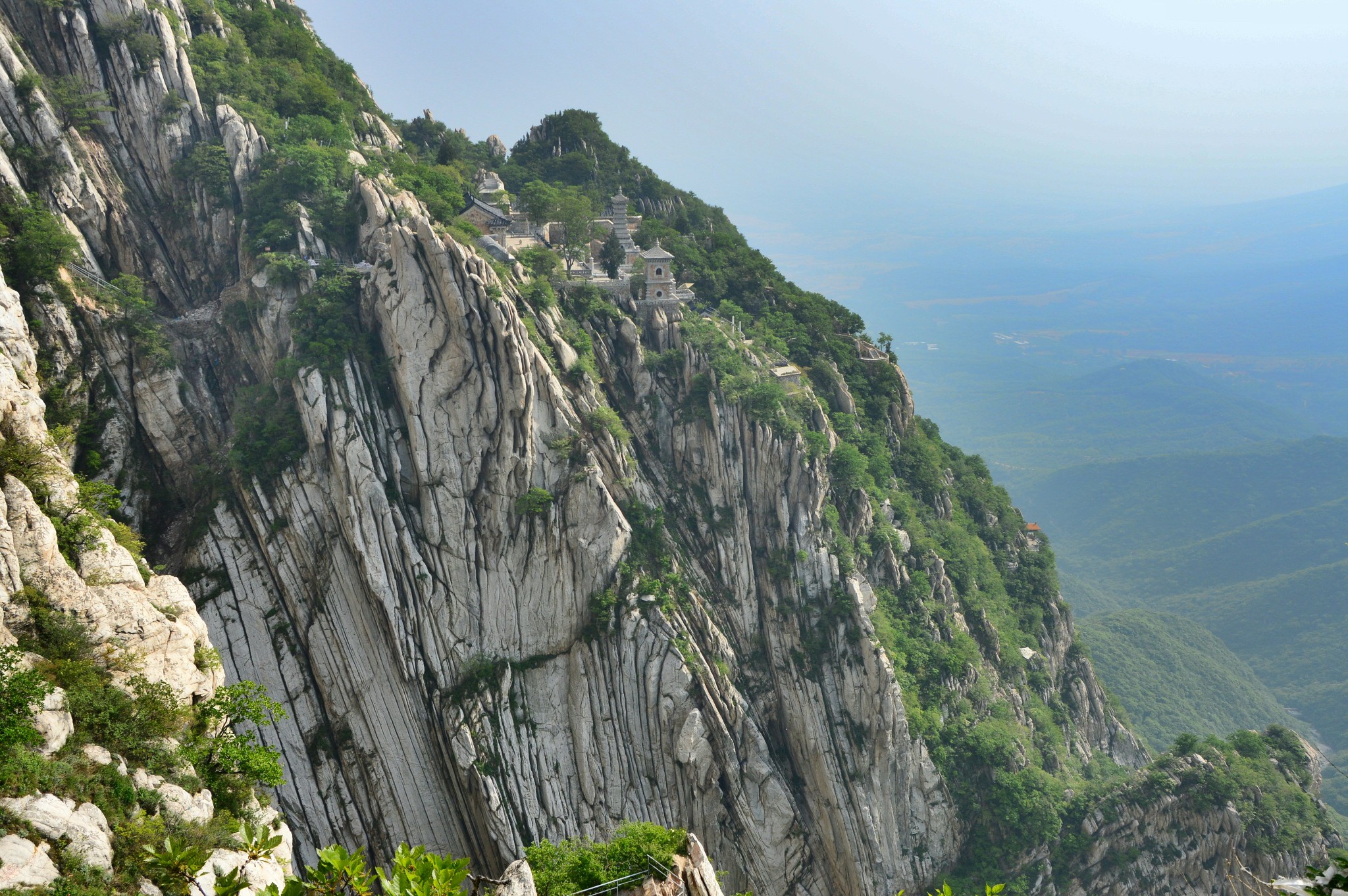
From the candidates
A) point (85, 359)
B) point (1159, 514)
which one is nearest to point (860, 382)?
point (85, 359)

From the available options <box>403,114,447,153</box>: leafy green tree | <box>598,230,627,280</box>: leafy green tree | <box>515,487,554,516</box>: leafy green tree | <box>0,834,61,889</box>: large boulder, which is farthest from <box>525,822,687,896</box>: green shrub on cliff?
<box>403,114,447,153</box>: leafy green tree

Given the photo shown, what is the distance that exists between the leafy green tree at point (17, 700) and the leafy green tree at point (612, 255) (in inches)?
1666

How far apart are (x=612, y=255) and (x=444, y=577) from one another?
27029 millimetres

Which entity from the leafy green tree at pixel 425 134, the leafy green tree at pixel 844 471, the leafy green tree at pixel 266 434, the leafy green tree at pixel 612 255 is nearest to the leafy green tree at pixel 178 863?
the leafy green tree at pixel 266 434

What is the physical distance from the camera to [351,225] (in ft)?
146

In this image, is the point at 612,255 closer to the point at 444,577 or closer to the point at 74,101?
the point at 444,577

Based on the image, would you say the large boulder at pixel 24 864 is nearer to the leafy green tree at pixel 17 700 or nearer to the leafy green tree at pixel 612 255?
the leafy green tree at pixel 17 700

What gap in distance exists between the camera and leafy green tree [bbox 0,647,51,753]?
15688 mm

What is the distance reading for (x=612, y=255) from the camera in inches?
2183

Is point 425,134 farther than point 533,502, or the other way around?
point 425,134

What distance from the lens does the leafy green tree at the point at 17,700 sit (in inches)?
618

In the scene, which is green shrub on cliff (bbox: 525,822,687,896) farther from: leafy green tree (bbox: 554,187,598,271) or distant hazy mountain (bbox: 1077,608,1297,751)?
distant hazy mountain (bbox: 1077,608,1297,751)

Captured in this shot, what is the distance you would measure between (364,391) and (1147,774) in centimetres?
4966

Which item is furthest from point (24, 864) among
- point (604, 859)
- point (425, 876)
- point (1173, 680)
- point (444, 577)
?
point (1173, 680)
